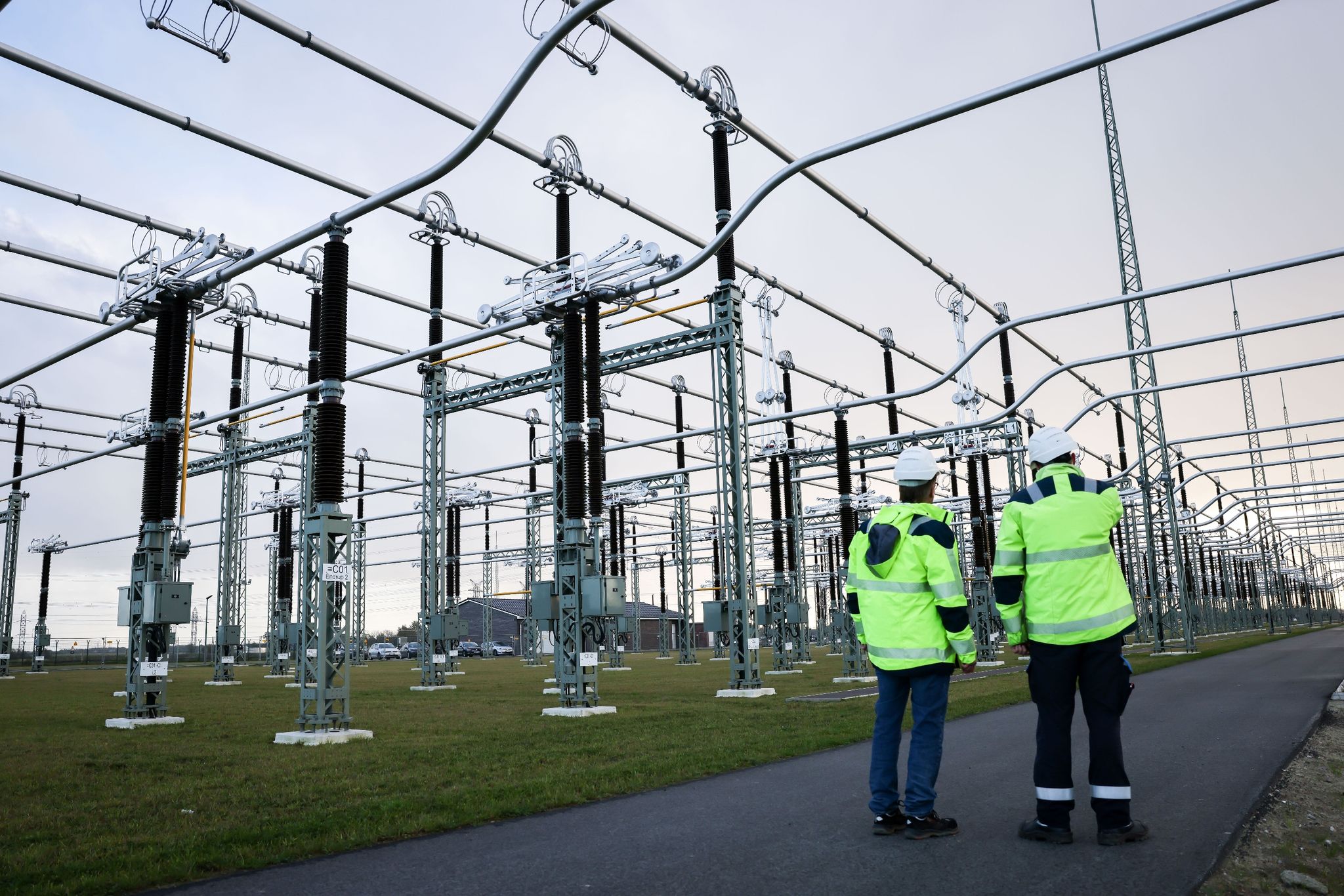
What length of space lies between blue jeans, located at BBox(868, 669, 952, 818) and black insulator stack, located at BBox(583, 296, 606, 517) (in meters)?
12.2

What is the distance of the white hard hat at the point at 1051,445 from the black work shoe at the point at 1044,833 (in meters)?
1.95

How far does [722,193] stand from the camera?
1888 centimetres

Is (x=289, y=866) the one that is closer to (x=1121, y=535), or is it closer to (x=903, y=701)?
(x=903, y=701)

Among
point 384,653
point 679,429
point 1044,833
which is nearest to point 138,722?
point 1044,833

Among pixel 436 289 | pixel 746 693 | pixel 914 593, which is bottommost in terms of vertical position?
pixel 746 693

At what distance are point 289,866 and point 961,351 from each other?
25.0 metres

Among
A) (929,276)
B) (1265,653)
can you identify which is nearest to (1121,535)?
(1265,653)

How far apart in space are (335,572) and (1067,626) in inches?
364

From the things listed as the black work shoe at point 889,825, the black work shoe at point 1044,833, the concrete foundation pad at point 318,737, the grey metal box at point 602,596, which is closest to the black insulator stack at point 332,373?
the concrete foundation pad at point 318,737

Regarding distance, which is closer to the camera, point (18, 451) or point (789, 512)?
point (789, 512)

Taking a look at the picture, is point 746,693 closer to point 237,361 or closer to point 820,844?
point 820,844

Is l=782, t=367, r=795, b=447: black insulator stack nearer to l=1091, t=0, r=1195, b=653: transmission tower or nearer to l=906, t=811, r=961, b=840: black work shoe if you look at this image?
l=1091, t=0, r=1195, b=653: transmission tower

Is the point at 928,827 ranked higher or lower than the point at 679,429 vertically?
lower

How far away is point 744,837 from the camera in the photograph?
17.7ft
